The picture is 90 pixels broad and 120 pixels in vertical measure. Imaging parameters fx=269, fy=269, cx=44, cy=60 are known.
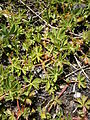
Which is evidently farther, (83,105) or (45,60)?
(45,60)

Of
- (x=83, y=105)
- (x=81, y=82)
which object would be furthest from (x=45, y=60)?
(x=83, y=105)

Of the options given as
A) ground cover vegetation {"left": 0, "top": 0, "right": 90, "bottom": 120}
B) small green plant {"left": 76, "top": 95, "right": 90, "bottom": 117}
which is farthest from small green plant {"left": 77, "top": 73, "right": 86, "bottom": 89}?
small green plant {"left": 76, "top": 95, "right": 90, "bottom": 117}

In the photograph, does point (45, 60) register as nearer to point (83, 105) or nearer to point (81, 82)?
point (81, 82)

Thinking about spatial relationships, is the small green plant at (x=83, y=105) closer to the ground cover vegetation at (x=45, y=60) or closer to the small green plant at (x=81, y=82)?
the ground cover vegetation at (x=45, y=60)

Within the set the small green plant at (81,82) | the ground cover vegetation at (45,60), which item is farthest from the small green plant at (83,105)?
the small green plant at (81,82)

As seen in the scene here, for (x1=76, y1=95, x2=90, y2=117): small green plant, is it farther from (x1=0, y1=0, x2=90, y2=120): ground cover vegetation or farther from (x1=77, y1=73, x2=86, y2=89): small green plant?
(x1=77, y1=73, x2=86, y2=89): small green plant

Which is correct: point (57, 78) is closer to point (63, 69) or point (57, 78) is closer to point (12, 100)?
point (63, 69)

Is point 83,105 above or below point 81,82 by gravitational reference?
below

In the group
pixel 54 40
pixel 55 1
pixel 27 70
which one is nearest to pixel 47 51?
pixel 54 40
